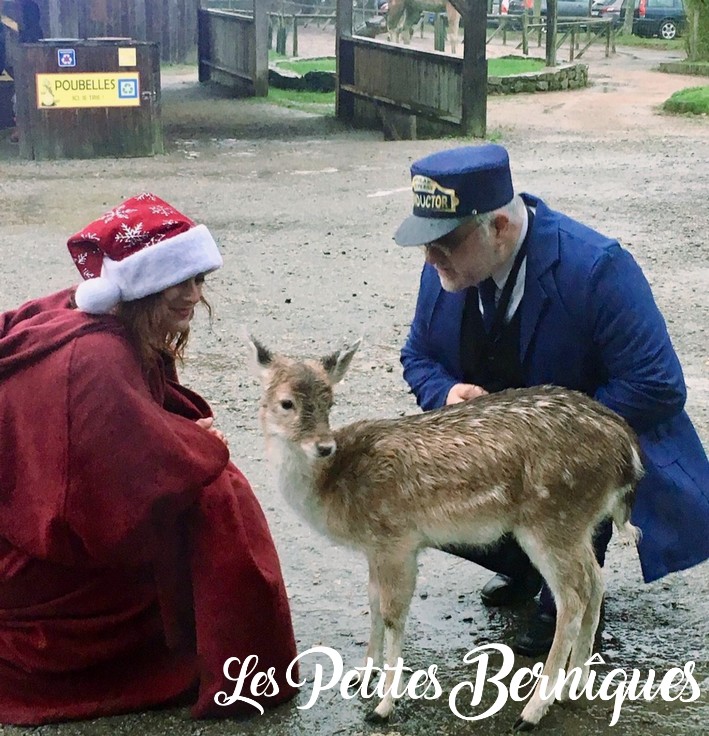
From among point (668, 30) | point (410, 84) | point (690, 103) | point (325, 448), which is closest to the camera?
point (325, 448)

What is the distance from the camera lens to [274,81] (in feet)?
84.2

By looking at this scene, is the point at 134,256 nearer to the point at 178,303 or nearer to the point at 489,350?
the point at 178,303

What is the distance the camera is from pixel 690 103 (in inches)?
774

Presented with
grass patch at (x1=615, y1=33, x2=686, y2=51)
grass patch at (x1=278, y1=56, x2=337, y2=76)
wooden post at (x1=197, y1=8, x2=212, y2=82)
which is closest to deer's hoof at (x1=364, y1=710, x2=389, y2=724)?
wooden post at (x1=197, y1=8, x2=212, y2=82)

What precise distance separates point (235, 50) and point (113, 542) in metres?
22.2

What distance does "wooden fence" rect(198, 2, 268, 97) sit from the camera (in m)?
22.7

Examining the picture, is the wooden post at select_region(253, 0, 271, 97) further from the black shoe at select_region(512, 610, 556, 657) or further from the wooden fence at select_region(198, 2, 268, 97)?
the black shoe at select_region(512, 610, 556, 657)

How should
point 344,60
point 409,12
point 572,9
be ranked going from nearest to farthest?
point 344,60
point 409,12
point 572,9

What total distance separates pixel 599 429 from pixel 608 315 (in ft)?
1.27

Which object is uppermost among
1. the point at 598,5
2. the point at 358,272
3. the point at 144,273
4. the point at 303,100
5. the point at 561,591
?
the point at 598,5

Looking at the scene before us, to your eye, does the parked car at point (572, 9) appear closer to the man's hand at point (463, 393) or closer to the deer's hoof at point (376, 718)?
the man's hand at point (463, 393)

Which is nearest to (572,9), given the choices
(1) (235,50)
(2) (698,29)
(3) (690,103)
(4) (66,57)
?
(2) (698,29)

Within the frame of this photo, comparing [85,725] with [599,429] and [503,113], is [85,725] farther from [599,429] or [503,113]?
[503,113]

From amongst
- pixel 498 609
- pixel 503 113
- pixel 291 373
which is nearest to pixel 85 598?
pixel 291 373
